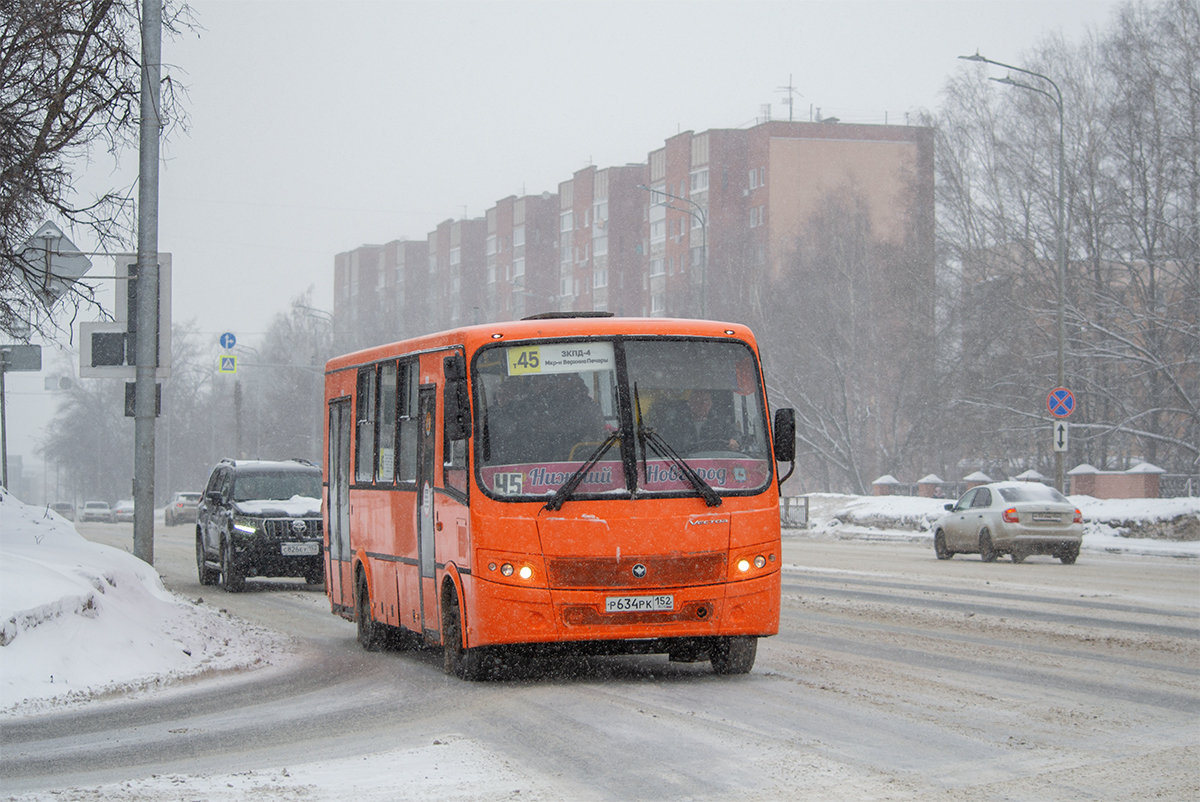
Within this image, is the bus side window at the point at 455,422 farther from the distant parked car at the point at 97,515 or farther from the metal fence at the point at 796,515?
the distant parked car at the point at 97,515

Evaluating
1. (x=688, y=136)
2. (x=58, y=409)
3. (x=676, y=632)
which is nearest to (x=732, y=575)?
(x=676, y=632)

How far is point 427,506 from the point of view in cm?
1178

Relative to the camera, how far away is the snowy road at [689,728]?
7066 mm

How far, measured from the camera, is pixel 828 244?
65.9 meters

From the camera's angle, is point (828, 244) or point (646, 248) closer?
point (828, 244)

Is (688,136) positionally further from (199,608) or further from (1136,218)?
(199,608)

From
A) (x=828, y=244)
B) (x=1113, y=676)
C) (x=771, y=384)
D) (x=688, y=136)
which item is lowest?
(x=1113, y=676)

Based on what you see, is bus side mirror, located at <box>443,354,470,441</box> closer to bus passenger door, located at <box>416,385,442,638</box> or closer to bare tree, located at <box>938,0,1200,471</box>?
bus passenger door, located at <box>416,385,442,638</box>

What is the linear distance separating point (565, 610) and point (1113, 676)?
4.00 meters

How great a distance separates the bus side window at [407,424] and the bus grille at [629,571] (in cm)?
228

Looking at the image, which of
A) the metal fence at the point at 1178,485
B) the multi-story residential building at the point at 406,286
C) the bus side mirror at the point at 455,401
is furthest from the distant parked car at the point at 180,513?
the bus side mirror at the point at 455,401

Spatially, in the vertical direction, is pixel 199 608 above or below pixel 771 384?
below

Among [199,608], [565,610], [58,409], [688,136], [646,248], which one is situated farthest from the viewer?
[58,409]

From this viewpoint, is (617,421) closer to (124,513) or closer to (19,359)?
(19,359)
